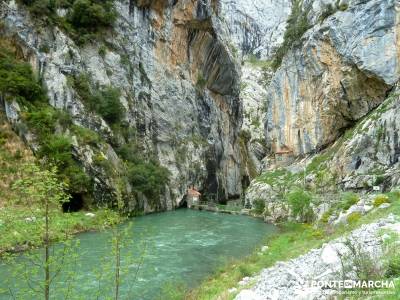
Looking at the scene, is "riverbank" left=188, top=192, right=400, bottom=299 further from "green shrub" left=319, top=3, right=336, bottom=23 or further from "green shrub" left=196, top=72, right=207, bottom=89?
"green shrub" left=196, top=72, right=207, bottom=89

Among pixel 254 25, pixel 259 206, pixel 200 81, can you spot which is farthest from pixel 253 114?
pixel 259 206

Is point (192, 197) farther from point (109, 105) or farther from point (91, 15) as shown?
point (91, 15)

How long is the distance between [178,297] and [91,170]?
87.3 ft

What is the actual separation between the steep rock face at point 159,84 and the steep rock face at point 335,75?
14.5 metres

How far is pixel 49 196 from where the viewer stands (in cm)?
848

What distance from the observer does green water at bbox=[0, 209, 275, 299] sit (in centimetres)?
1138

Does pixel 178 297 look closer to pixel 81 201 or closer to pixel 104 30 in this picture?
pixel 81 201

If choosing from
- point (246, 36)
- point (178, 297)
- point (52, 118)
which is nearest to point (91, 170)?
point (52, 118)

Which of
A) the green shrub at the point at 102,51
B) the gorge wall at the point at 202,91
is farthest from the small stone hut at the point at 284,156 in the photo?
the green shrub at the point at 102,51

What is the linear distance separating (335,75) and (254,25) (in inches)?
3978

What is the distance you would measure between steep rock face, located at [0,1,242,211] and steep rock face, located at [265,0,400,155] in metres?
14.5

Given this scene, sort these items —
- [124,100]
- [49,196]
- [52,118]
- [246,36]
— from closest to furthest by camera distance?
[49,196]
[52,118]
[124,100]
[246,36]

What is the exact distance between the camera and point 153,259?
19.4 meters

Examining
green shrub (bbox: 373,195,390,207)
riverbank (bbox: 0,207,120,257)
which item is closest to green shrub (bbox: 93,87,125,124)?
green shrub (bbox: 373,195,390,207)
